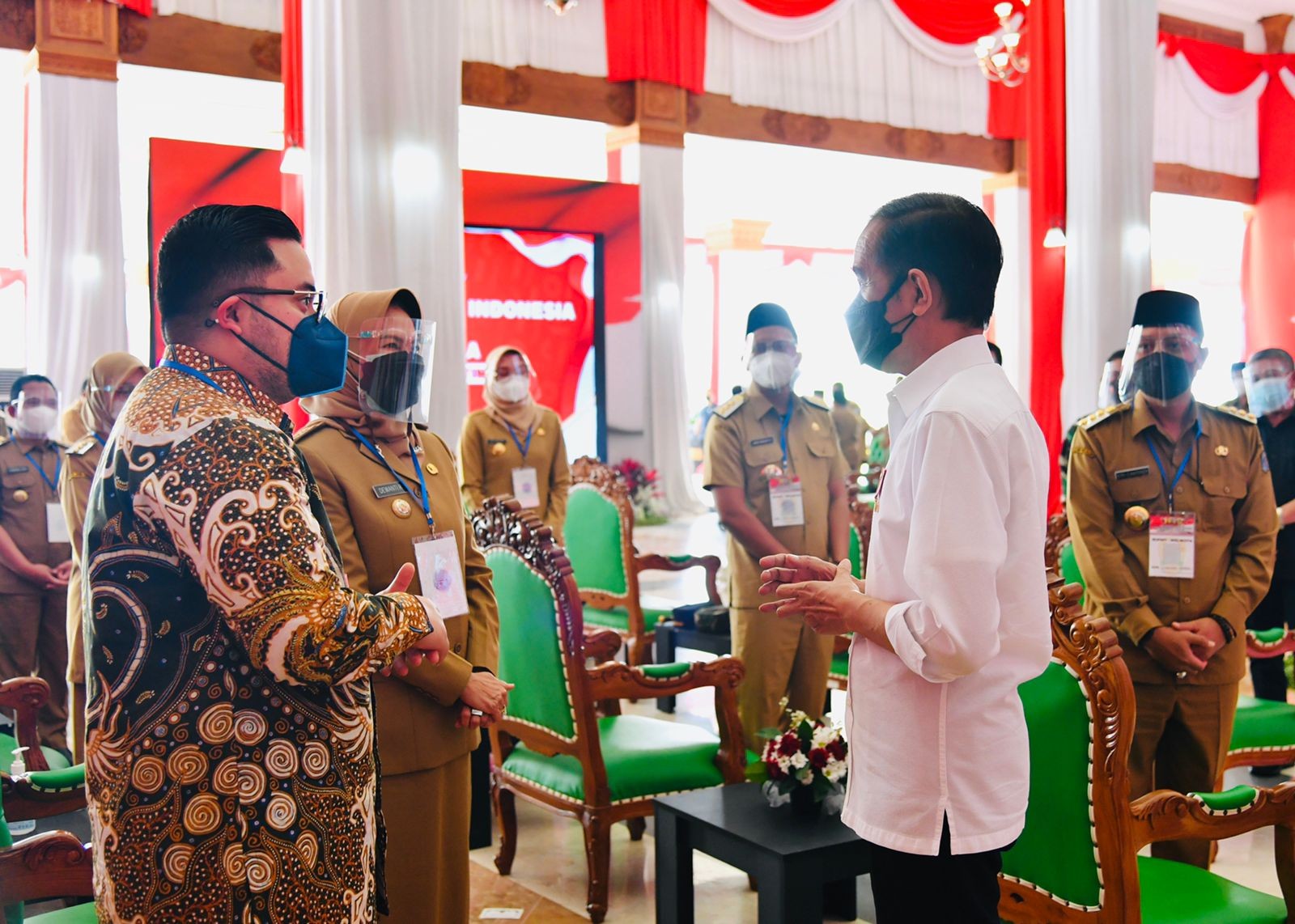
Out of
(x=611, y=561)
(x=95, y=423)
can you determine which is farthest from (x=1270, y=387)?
(x=95, y=423)

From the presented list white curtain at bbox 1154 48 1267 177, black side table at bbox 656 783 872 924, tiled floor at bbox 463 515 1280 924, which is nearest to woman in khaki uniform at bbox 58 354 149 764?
tiled floor at bbox 463 515 1280 924

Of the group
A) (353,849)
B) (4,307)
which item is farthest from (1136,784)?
(4,307)

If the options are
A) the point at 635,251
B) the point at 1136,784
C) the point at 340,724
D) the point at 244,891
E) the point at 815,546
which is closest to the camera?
the point at 244,891

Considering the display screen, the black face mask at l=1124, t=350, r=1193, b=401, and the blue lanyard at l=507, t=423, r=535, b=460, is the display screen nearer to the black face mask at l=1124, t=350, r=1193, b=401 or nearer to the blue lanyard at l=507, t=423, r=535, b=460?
the blue lanyard at l=507, t=423, r=535, b=460

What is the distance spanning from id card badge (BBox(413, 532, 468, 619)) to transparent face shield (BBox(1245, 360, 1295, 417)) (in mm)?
4007

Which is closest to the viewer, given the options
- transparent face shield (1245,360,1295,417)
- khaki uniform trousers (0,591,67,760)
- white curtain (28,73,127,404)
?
khaki uniform trousers (0,591,67,760)

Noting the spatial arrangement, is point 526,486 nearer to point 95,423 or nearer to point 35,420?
point 95,423

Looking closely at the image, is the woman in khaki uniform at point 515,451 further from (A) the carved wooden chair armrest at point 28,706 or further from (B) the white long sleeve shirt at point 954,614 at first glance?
(B) the white long sleeve shirt at point 954,614

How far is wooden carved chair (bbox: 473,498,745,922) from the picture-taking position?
3113 millimetres

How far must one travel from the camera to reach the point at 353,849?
1515 mm

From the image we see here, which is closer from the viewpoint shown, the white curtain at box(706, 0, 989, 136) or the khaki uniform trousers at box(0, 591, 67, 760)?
the khaki uniform trousers at box(0, 591, 67, 760)

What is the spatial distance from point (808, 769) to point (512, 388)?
3306 millimetres

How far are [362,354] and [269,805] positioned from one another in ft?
3.34

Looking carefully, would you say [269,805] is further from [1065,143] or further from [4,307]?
[4,307]
